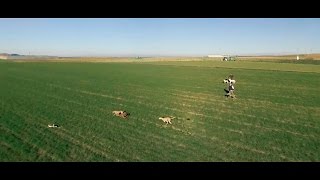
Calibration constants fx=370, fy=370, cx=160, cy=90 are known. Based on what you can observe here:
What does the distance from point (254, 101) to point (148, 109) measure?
7758 mm

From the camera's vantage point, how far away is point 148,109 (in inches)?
762

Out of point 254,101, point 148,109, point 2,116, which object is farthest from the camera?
point 254,101
